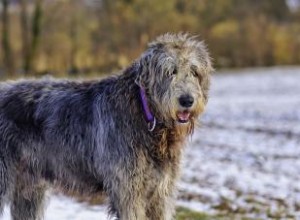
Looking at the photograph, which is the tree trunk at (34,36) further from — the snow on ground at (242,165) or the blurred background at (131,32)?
the snow on ground at (242,165)

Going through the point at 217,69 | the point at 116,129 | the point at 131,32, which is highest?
the point at 131,32

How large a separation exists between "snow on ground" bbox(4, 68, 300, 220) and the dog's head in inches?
40.6

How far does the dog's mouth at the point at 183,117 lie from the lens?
17.1ft

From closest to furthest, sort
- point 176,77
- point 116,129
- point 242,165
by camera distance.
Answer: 1. point 176,77
2. point 116,129
3. point 242,165

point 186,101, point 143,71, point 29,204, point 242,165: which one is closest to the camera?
point 186,101

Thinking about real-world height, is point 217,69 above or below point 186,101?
below

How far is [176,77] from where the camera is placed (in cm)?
522

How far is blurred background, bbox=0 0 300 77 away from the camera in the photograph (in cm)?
4222

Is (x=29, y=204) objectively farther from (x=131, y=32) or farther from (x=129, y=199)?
(x=131, y=32)

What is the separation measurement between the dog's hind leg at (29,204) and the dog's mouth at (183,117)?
1995mm

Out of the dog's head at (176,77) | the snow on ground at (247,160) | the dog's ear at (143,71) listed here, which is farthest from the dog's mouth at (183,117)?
the snow on ground at (247,160)

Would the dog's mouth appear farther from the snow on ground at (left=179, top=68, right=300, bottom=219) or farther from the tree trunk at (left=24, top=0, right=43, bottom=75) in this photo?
the tree trunk at (left=24, top=0, right=43, bottom=75)

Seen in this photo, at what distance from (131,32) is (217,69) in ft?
53.8

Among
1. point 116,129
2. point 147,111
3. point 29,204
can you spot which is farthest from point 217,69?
point 147,111
